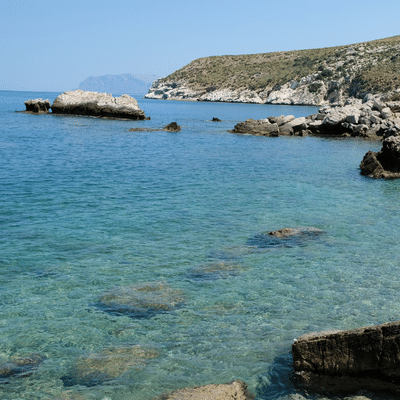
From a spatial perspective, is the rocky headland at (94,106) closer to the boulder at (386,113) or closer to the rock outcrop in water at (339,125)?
the rock outcrop in water at (339,125)

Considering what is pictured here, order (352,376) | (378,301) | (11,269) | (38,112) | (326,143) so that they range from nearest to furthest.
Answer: (352,376) → (378,301) → (11,269) → (326,143) → (38,112)

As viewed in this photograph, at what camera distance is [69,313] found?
9.02 meters

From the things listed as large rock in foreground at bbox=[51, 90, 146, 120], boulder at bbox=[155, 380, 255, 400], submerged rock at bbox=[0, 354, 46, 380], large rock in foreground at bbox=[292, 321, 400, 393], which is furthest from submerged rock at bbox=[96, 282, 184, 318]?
large rock in foreground at bbox=[51, 90, 146, 120]

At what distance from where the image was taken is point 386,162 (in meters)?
26.6

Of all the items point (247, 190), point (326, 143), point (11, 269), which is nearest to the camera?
point (11, 269)

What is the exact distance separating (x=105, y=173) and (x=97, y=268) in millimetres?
14586

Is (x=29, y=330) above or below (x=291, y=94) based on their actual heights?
below

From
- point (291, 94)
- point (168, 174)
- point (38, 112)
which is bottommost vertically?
point (168, 174)

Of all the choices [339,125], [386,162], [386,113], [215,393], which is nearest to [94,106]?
[339,125]

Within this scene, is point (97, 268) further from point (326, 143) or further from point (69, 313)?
point (326, 143)

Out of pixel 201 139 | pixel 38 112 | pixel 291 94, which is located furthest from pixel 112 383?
pixel 291 94

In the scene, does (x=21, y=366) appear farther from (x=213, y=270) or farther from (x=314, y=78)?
(x=314, y=78)

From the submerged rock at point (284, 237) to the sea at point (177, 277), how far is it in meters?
0.10

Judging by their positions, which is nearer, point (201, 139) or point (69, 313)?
point (69, 313)
